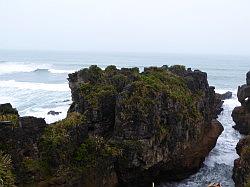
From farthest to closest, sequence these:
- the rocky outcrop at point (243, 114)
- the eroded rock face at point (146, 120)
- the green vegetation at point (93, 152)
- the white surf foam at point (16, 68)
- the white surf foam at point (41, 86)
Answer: the white surf foam at point (16, 68)
the white surf foam at point (41, 86)
the rocky outcrop at point (243, 114)
the eroded rock face at point (146, 120)
the green vegetation at point (93, 152)

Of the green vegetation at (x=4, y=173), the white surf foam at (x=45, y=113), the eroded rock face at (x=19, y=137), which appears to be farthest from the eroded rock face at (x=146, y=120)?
the white surf foam at (x=45, y=113)

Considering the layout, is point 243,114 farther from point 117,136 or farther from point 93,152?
point 93,152

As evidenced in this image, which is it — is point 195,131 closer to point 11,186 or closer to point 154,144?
point 154,144

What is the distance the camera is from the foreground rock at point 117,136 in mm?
23281

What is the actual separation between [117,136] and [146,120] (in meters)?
2.06

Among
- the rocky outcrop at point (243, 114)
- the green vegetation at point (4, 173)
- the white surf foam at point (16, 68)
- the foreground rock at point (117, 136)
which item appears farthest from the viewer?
the white surf foam at point (16, 68)

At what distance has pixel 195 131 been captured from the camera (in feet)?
107

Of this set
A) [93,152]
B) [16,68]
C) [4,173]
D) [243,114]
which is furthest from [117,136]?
[16,68]

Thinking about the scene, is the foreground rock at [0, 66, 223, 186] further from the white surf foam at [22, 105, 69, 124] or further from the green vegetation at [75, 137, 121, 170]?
the white surf foam at [22, 105, 69, 124]

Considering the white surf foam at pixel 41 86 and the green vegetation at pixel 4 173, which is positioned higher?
the green vegetation at pixel 4 173

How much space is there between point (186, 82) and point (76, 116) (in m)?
14.0

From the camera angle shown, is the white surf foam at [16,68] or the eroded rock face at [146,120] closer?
the eroded rock face at [146,120]

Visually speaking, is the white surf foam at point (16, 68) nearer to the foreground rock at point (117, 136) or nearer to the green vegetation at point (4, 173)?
the foreground rock at point (117, 136)

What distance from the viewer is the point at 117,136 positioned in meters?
27.2
